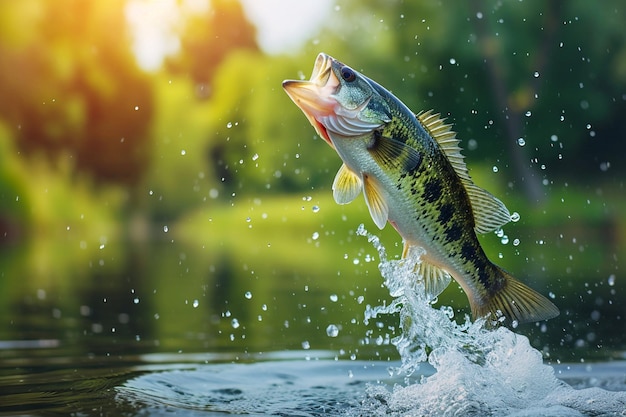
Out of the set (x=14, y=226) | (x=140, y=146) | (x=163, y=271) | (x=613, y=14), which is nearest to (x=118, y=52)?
(x=140, y=146)

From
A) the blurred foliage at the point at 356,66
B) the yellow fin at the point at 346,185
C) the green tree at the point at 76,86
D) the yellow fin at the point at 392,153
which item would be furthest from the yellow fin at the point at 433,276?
the green tree at the point at 76,86

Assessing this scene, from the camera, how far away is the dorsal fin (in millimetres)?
4535

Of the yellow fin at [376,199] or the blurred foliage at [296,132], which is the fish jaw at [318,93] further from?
the blurred foliage at [296,132]

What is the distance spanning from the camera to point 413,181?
4344mm

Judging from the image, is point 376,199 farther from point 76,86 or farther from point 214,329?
point 76,86

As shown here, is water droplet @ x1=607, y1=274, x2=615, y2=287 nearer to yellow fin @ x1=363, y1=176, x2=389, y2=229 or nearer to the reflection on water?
the reflection on water

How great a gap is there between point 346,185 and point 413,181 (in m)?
0.32

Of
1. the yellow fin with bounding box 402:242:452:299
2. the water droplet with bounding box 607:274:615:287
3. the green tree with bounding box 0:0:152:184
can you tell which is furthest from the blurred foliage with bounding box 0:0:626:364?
the yellow fin with bounding box 402:242:452:299

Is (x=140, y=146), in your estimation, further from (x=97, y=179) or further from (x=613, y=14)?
(x=613, y=14)

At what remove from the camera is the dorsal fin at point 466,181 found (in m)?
4.54

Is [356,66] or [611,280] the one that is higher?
[356,66]

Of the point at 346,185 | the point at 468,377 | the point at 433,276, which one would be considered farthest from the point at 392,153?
the point at 468,377

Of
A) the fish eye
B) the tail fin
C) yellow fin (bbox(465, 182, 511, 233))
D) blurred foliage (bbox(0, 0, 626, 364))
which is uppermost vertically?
blurred foliage (bbox(0, 0, 626, 364))

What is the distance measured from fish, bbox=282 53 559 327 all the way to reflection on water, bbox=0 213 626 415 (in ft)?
3.98
